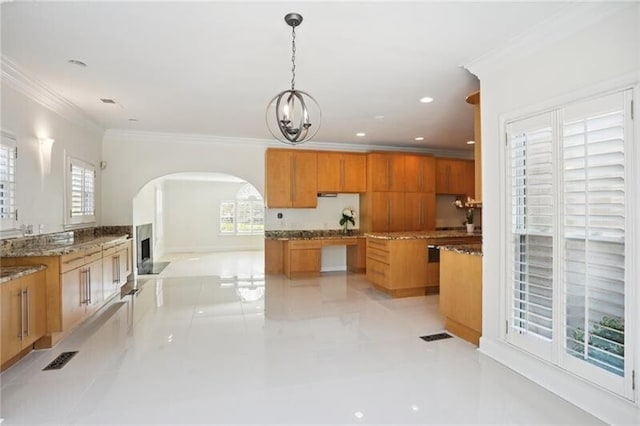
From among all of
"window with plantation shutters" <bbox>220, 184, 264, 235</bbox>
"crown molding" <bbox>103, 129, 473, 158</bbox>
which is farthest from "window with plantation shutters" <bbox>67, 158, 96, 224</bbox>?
"window with plantation shutters" <bbox>220, 184, 264, 235</bbox>

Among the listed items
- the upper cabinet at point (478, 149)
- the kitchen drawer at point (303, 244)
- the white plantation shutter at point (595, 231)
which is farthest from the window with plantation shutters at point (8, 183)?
the white plantation shutter at point (595, 231)

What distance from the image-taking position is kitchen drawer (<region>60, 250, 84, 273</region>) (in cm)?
327

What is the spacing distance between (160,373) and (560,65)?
12.5ft

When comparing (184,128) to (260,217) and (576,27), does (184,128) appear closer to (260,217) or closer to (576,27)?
(576,27)

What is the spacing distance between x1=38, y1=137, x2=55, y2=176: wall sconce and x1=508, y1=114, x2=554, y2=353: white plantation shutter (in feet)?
16.2

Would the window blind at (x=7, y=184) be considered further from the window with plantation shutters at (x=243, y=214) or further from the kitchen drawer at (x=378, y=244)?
the window with plantation shutters at (x=243, y=214)

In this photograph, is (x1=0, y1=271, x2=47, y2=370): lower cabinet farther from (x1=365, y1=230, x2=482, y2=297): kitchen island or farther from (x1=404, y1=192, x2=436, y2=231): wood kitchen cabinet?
(x1=404, y1=192, x2=436, y2=231): wood kitchen cabinet

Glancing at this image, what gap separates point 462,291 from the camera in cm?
352

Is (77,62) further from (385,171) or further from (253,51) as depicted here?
(385,171)

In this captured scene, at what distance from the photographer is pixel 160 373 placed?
2.75 m

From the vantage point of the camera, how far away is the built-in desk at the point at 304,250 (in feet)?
21.4

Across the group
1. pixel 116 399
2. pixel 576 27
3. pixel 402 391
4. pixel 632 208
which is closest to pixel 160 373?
pixel 116 399

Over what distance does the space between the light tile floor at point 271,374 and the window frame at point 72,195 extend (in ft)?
4.48

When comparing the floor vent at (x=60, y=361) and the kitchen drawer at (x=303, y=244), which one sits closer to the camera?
the floor vent at (x=60, y=361)
